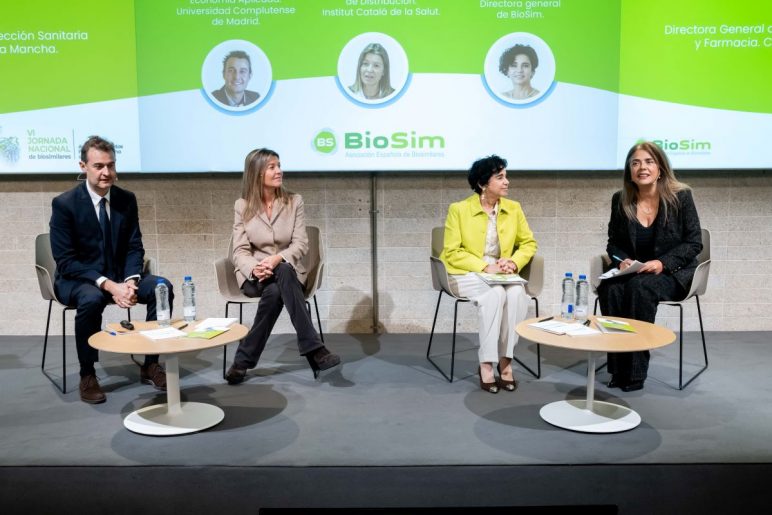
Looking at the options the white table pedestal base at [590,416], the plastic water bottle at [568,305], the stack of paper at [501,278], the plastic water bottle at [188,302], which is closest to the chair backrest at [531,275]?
the stack of paper at [501,278]

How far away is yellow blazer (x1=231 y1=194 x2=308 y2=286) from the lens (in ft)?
12.4

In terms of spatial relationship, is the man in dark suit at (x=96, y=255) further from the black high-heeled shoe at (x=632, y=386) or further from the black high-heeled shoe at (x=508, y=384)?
the black high-heeled shoe at (x=632, y=386)

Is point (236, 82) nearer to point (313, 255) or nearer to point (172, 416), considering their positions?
point (313, 255)

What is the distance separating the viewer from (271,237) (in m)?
3.82

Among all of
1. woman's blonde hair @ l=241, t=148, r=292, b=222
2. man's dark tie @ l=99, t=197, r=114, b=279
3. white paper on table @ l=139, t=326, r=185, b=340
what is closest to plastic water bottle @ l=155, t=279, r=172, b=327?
white paper on table @ l=139, t=326, r=185, b=340

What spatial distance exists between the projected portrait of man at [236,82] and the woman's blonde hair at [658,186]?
2.31 meters

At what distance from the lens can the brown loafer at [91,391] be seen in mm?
3369

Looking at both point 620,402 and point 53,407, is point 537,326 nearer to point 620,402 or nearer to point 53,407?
point 620,402

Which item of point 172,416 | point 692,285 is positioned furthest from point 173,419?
point 692,285

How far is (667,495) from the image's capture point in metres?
2.54

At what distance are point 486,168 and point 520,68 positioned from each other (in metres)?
0.99

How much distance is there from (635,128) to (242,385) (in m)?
2.89

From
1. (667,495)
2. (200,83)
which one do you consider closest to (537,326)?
(667,495)

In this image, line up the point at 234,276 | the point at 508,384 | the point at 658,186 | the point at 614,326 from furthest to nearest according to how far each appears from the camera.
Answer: the point at 234,276 → the point at 658,186 → the point at 508,384 → the point at 614,326
